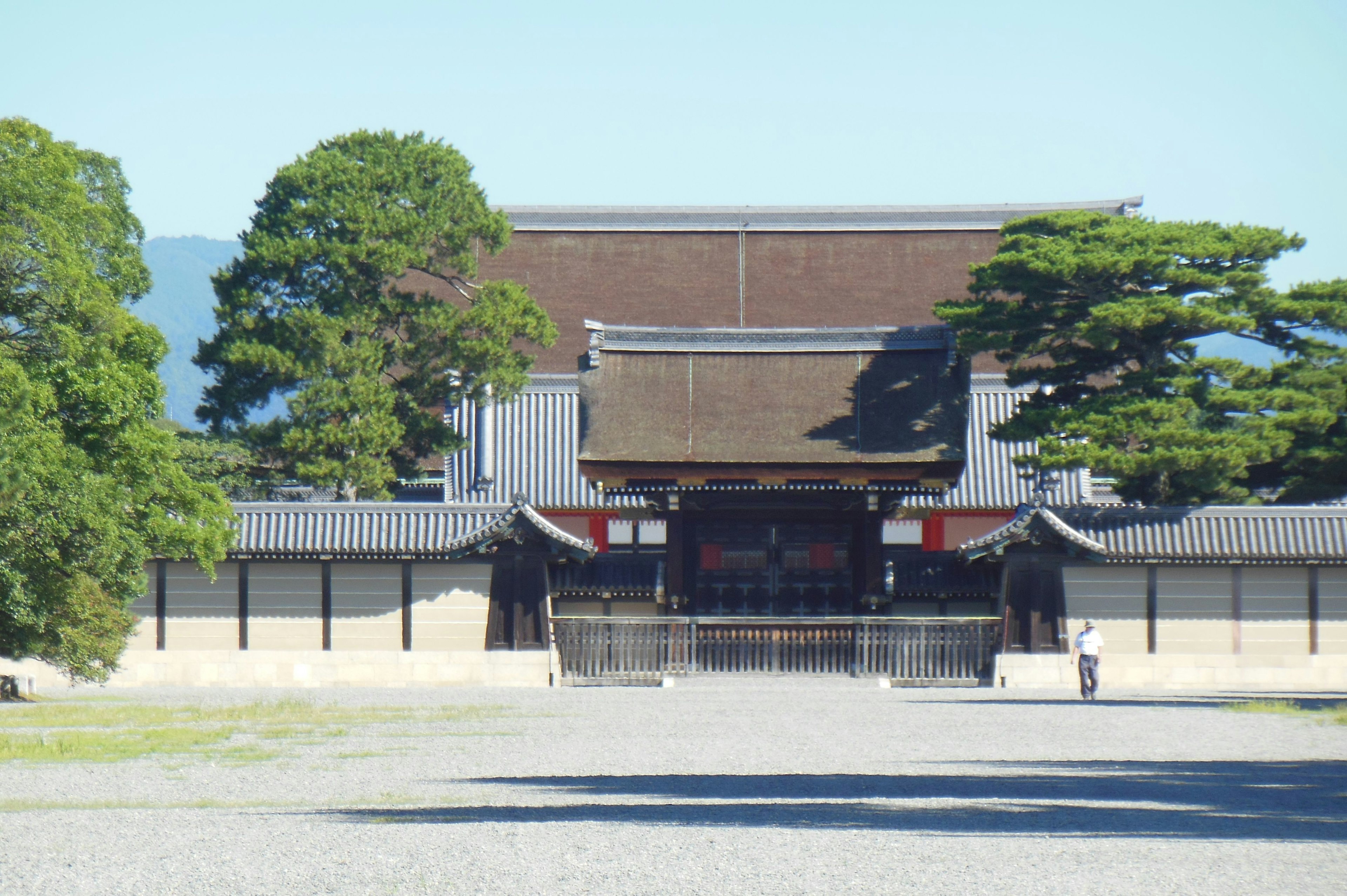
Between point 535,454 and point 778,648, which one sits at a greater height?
point 535,454

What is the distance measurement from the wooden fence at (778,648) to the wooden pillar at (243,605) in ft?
17.7

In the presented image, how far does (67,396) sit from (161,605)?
8.75 meters

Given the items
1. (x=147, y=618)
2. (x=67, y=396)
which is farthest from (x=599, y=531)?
(x=67, y=396)

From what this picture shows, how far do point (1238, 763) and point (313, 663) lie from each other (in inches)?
647

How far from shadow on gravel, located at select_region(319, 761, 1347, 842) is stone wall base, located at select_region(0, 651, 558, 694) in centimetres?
1315

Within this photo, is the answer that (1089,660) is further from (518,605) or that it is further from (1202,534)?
(518,605)

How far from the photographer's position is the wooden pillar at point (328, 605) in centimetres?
2512

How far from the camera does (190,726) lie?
16172mm

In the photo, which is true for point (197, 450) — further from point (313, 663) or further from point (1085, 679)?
point (1085, 679)

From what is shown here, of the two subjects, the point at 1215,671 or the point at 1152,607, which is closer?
the point at 1215,671

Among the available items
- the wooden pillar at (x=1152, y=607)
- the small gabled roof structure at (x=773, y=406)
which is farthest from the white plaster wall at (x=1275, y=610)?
the small gabled roof structure at (x=773, y=406)

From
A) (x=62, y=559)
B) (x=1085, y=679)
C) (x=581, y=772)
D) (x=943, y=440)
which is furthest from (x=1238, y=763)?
(x=943, y=440)

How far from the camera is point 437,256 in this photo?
2753 centimetres

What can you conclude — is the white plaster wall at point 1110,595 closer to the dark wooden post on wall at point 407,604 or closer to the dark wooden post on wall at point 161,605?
the dark wooden post on wall at point 407,604
